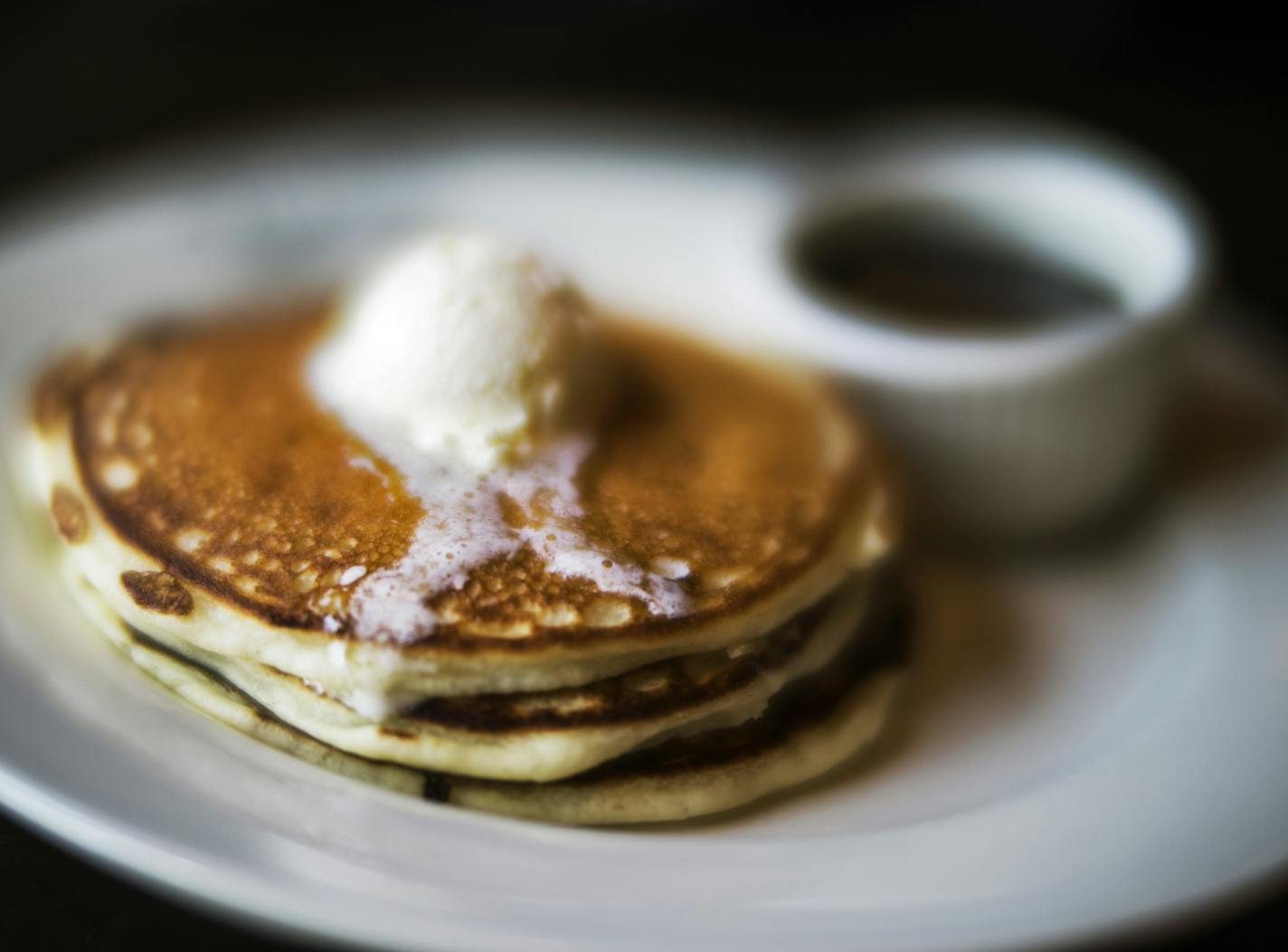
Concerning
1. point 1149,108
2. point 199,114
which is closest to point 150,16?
point 199,114

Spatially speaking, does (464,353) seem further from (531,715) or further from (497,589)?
(531,715)

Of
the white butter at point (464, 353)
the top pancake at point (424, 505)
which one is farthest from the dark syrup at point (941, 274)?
the white butter at point (464, 353)

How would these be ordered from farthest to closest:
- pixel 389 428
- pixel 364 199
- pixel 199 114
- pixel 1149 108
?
pixel 1149 108 → pixel 199 114 → pixel 364 199 → pixel 389 428

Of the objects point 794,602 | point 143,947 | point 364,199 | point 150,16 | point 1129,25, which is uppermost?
point 1129,25

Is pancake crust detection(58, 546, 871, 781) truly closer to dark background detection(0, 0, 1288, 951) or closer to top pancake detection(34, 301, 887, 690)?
top pancake detection(34, 301, 887, 690)

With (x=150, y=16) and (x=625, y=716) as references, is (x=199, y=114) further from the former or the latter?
(x=625, y=716)

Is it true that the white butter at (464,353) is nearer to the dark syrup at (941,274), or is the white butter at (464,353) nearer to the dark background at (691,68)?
the dark syrup at (941,274)

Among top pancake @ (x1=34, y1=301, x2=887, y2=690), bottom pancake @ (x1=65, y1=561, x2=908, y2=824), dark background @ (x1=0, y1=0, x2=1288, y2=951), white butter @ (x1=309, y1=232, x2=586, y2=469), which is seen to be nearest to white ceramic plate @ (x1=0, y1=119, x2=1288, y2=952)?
bottom pancake @ (x1=65, y1=561, x2=908, y2=824)
